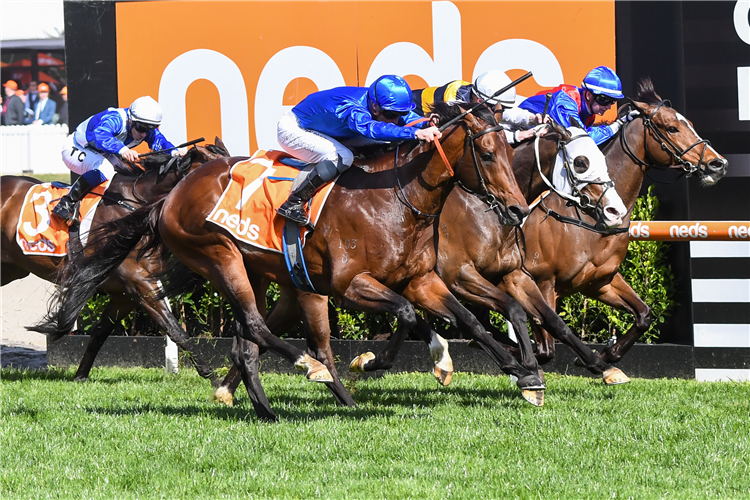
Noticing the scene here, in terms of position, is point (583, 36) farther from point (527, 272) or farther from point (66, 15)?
point (66, 15)

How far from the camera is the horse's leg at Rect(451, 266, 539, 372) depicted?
610 cm

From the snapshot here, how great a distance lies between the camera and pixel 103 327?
7.96m

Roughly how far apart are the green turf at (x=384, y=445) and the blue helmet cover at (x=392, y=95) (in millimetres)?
1834

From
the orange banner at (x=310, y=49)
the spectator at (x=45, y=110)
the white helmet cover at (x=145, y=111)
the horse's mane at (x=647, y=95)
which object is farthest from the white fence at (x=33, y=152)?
the horse's mane at (x=647, y=95)

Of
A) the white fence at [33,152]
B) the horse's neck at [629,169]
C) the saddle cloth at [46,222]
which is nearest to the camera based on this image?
the horse's neck at [629,169]

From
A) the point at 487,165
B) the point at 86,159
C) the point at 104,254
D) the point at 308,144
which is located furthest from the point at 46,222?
the point at 487,165

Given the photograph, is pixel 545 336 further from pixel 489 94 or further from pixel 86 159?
pixel 86 159

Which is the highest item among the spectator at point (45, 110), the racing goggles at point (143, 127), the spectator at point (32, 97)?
the spectator at point (32, 97)

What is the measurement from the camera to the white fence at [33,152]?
66.1 feet

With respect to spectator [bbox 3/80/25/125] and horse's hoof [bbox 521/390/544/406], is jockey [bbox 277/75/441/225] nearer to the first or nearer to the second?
horse's hoof [bbox 521/390/544/406]

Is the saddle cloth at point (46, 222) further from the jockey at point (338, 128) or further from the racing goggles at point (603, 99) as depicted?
the racing goggles at point (603, 99)

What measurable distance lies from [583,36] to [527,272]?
9.00 feet

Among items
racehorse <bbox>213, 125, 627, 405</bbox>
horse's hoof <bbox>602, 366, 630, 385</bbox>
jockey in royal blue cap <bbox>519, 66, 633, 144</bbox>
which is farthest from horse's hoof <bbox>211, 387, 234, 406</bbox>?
jockey in royal blue cap <bbox>519, 66, 633, 144</bbox>

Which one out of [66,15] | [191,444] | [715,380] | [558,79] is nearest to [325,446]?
[191,444]
